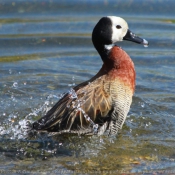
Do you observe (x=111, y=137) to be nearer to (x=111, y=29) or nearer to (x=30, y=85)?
(x=111, y=29)

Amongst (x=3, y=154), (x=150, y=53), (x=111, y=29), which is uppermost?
(x=111, y=29)

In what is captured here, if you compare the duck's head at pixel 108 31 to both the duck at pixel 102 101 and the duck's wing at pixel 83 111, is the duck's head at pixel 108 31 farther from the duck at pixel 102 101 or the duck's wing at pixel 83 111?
the duck's wing at pixel 83 111

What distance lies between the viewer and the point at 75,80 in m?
10.3

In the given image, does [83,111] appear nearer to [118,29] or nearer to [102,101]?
[102,101]

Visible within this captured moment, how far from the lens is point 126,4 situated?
42.3 feet

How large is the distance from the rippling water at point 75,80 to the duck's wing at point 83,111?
0.19 metres

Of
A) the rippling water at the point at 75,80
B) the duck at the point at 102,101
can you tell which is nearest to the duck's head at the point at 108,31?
the duck at the point at 102,101

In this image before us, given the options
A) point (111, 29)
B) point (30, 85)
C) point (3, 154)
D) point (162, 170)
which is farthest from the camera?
point (30, 85)

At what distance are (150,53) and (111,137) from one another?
3.29m

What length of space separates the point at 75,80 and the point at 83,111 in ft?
7.35

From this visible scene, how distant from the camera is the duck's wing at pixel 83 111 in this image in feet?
26.6

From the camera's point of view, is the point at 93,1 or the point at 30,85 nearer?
the point at 30,85

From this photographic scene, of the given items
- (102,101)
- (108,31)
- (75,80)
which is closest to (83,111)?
(102,101)

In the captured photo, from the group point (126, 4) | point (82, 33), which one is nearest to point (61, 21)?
point (82, 33)
